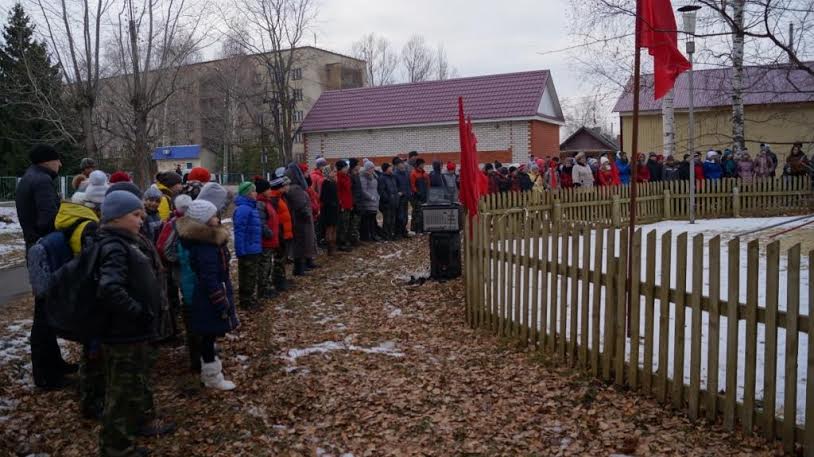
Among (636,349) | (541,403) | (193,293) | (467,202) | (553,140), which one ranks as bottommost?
(541,403)

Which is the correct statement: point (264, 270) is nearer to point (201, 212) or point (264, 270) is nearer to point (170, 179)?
point (170, 179)

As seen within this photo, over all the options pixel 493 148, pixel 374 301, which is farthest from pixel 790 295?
pixel 493 148

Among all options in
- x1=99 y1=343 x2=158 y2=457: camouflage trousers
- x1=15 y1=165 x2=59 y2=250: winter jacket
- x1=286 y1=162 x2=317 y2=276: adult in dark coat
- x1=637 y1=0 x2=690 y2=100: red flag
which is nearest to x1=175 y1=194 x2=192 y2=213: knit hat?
x1=15 y1=165 x2=59 y2=250: winter jacket

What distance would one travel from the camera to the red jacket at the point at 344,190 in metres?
13.0

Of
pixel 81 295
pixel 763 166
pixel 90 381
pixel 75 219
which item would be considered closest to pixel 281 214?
pixel 75 219

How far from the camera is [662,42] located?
A: 612 centimetres

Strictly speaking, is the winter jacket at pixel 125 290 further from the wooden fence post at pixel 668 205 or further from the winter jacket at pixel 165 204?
the wooden fence post at pixel 668 205

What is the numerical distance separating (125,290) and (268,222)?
4736 mm

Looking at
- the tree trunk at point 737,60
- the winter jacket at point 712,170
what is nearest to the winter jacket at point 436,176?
the tree trunk at point 737,60

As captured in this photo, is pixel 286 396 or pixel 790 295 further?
pixel 286 396

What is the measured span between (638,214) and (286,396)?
13.8m

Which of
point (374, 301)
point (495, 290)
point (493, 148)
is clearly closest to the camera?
point (495, 290)

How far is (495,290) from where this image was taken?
7.18 m

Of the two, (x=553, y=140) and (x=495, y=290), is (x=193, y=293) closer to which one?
(x=495, y=290)
